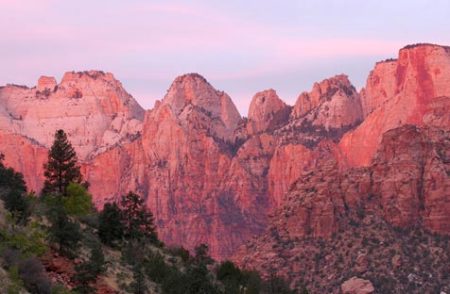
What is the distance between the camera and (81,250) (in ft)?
164

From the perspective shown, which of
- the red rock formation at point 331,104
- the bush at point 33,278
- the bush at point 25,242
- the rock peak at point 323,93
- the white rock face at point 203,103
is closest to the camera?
the bush at point 33,278

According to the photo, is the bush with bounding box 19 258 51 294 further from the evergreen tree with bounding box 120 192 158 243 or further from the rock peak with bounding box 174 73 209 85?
the rock peak with bounding box 174 73 209 85

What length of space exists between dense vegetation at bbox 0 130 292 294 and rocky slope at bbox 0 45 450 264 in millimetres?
55434

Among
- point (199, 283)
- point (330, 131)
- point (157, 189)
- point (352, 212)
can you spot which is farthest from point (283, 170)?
point (199, 283)

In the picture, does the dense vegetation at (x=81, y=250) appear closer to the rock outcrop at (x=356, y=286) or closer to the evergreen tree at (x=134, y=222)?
the evergreen tree at (x=134, y=222)

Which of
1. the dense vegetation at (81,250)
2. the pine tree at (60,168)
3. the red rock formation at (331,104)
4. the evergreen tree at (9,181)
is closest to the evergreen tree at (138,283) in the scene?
the dense vegetation at (81,250)

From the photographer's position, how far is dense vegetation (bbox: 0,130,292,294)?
43.2 m

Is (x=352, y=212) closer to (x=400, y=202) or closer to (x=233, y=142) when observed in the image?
(x=400, y=202)

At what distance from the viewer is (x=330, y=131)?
155000 mm

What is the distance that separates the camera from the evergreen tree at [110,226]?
58.2 m

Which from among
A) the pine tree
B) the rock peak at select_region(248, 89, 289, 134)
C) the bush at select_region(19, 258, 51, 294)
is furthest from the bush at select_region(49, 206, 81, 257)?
the rock peak at select_region(248, 89, 289, 134)

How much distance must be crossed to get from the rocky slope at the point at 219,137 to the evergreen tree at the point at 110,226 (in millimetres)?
60118

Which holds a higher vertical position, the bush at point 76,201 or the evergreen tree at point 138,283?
the bush at point 76,201

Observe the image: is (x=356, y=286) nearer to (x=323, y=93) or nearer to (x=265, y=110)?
(x=323, y=93)
